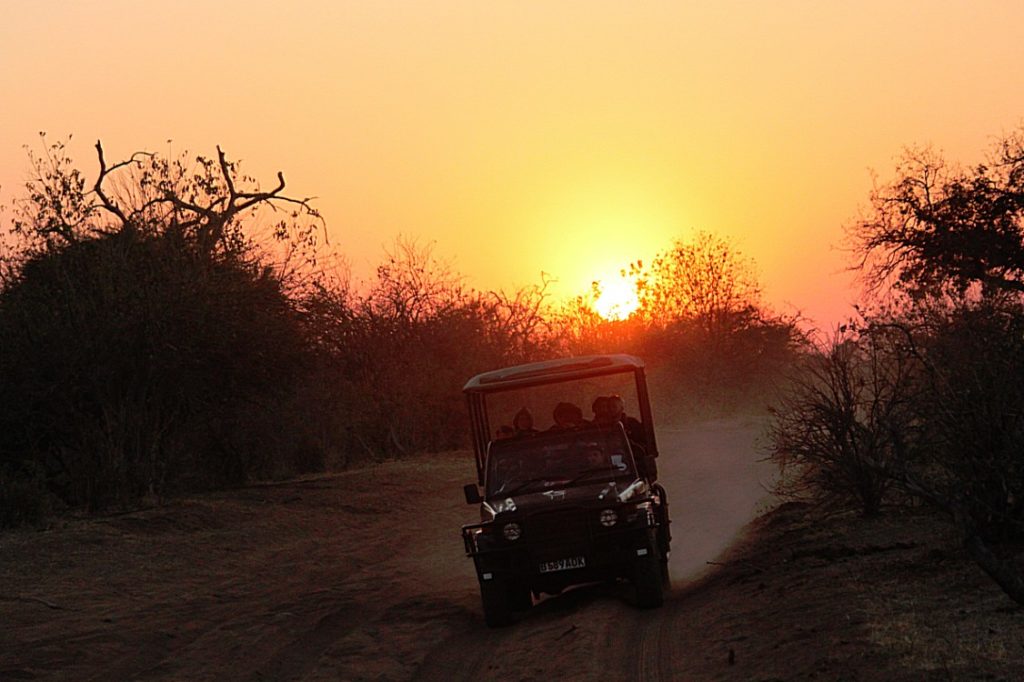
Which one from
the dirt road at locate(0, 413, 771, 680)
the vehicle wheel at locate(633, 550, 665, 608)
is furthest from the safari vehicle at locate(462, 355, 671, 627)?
the dirt road at locate(0, 413, 771, 680)

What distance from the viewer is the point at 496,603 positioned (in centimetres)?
1223

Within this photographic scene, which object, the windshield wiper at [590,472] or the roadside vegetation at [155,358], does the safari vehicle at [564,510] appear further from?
the roadside vegetation at [155,358]

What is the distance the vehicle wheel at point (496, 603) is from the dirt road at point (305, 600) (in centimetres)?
16

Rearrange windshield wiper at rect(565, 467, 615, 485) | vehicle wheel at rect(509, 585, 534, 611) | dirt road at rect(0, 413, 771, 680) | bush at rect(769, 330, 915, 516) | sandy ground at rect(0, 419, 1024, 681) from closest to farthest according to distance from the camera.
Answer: sandy ground at rect(0, 419, 1024, 681) < dirt road at rect(0, 413, 771, 680) < vehicle wheel at rect(509, 585, 534, 611) < windshield wiper at rect(565, 467, 615, 485) < bush at rect(769, 330, 915, 516)

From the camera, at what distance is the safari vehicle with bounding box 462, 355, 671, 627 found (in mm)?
12180

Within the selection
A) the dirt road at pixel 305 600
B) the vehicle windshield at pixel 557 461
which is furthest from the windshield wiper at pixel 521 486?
the dirt road at pixel 305 600

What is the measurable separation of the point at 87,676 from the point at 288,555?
9.26 metres

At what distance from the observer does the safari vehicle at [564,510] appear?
12180mm

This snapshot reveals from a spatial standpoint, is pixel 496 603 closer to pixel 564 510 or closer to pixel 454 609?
pixel 564 510

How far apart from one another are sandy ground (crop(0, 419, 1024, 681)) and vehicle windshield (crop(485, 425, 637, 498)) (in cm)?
129

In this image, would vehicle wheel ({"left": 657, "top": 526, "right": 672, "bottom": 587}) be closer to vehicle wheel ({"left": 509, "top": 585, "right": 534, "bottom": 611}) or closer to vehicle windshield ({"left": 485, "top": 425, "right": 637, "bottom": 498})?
vehicle windshield ({"left": 485, "top": 425, "right": 637, "bottom": 498})

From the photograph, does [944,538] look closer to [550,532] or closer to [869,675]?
[550,532]

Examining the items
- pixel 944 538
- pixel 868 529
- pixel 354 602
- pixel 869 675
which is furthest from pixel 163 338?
pixel 869 675

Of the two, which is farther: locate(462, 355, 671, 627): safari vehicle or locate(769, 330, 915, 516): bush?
locate(769, 330, 915, 516): bush
